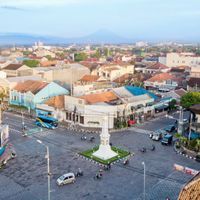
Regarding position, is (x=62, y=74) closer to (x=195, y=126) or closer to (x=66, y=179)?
(x=195, y=126)

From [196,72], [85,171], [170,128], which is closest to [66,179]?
[85,171]

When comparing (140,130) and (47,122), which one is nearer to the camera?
(140,130)

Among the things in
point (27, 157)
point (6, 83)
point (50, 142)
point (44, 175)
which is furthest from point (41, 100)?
point (44, 175)

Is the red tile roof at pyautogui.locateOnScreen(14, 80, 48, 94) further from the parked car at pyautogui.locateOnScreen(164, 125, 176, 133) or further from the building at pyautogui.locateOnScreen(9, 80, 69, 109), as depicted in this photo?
the parked car at pyautogui.locateOnScreen(164, 125, 176, 133)

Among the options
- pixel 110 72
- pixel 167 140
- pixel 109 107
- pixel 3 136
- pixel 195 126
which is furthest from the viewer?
pixel 110 72

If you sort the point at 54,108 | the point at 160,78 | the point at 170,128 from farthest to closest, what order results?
the point at 160,78 → the point at 54,108 → the point at 170,128

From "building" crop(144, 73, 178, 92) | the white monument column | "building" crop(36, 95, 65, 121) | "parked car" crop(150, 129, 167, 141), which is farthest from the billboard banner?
"building" crop(144, 73, 178, 92)

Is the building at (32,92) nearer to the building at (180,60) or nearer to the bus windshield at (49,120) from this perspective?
the bus windshield at (49,120)
